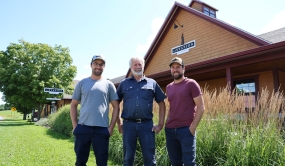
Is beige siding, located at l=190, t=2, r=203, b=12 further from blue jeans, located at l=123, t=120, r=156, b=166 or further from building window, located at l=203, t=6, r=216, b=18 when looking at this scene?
blue jeans, located at l=123, t=120, r=156, b=166

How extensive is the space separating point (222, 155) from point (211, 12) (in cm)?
1172

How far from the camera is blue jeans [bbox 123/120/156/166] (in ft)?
9.62

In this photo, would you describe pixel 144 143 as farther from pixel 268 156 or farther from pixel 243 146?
pixel 268 156

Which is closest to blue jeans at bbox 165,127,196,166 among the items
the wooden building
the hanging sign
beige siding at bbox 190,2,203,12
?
the wooden building

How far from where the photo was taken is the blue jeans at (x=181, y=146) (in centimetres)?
273

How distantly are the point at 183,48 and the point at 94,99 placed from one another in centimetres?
927

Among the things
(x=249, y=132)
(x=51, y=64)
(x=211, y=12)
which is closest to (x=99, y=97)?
(x=249, y=132)

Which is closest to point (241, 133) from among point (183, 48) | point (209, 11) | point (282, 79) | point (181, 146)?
point (181, 146)

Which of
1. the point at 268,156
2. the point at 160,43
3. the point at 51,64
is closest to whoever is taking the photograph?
the point at 268,156

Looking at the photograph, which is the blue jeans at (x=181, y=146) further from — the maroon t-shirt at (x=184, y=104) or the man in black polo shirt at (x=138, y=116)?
the man in black polo shirt at (x=138, y=116)

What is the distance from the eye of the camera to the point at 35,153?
20.6ft

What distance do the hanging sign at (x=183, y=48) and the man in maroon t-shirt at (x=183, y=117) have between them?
28.0 ft

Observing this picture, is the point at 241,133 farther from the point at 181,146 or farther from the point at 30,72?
the point at 30,72

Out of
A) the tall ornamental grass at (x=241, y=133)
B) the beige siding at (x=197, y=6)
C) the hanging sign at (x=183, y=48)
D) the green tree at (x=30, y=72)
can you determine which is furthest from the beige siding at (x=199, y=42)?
the green tree at (x=30, y=72)
